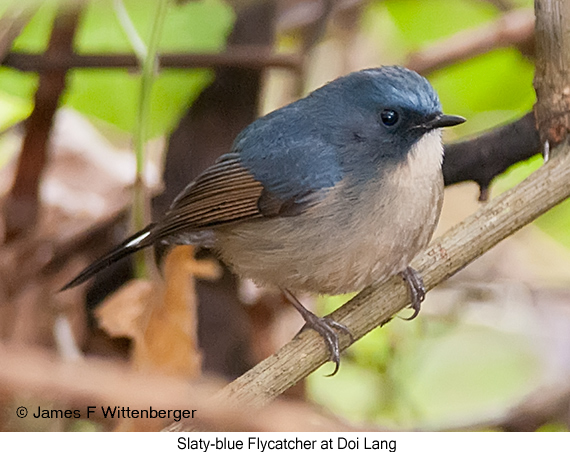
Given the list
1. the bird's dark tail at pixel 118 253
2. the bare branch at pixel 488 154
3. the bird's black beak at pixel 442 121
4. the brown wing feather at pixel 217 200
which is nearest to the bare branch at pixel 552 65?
the bare branch at pixel 488 154

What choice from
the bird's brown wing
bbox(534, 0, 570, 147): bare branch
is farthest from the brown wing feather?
bbox(534, 0, 570, 147): bare branch

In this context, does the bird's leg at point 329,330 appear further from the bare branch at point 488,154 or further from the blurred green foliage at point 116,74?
the blurred green foliage at point 116,74

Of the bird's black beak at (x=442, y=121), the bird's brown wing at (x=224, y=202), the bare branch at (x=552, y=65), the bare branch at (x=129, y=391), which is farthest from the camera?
the bare branch at (x=552, y=65)

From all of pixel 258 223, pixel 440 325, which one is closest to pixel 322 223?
pixel 258 223

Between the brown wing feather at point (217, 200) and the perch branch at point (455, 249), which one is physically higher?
the brown wing feather at point (217, 200)

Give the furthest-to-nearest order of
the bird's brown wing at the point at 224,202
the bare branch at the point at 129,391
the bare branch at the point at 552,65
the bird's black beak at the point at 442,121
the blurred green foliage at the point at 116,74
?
the blurred green foliage at the point at 116,74 < the bare branch at the point at 552,65 < the bird's brown wing at the point at 224,202 < the bird's black beak at the point at 442,121 < the bare branch at the point at 129,391

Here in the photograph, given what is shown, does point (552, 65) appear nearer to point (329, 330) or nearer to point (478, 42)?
point (478, 42)

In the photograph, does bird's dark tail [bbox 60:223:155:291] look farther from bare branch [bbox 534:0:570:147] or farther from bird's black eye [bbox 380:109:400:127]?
bare branch [bbox 534:0:570:147]

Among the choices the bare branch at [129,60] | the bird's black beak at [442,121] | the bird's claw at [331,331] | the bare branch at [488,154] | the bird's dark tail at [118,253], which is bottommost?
the bird's claw at [331,331]
